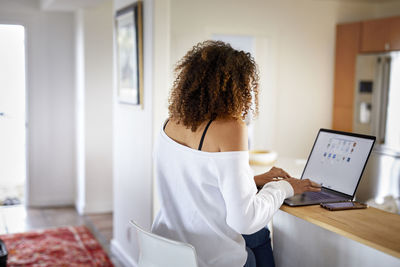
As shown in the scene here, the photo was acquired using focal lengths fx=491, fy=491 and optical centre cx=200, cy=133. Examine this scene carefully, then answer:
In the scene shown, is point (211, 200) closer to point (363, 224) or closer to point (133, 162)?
point (363, 224)

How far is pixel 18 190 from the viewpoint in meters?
5.75

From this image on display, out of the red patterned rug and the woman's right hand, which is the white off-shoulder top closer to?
the woman's right hand

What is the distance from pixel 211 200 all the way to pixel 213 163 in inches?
5.6

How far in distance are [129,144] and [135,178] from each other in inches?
10.3

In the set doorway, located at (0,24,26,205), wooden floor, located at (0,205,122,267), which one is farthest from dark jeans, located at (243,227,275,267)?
doorway, located at (0,24,26,205)

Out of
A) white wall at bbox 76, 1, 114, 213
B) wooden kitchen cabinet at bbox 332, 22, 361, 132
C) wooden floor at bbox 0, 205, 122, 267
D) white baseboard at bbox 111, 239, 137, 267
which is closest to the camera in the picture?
white baseboard at bbox 111, 239, 137, 267

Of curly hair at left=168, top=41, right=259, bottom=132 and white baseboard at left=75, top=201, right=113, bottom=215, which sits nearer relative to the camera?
curly hair at left=168, top=41, right=259, bottom=132

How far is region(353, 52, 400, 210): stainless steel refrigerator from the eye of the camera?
15.5 ft

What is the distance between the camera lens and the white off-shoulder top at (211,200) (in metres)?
1.50

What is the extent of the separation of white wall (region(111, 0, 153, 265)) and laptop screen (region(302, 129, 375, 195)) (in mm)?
1334

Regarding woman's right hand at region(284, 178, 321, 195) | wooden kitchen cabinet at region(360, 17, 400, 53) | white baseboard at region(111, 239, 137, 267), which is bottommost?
white baseboard at region(111, 239, 137, 267)

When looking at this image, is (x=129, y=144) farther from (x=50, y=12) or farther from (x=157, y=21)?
(x=50, y=12)

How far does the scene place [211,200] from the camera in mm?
1599

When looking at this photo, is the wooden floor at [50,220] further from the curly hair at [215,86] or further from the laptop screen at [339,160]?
the curly hair at [215,86]
